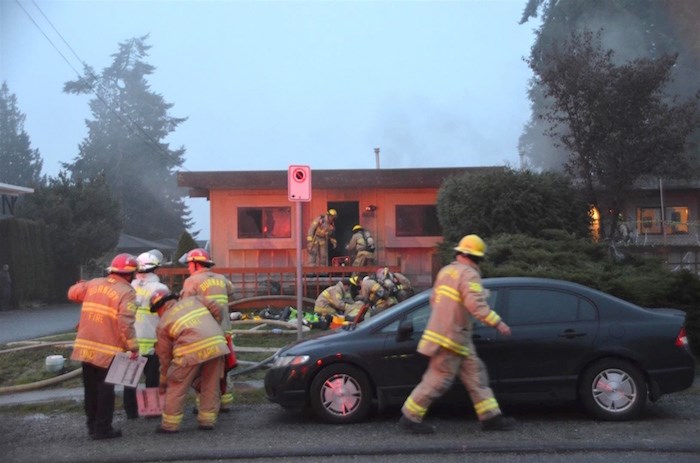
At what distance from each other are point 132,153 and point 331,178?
1616 inches

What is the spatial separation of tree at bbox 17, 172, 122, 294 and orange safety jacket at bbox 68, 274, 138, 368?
2538cm

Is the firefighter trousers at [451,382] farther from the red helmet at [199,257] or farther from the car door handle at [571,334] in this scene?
the red helmet at [199,257]

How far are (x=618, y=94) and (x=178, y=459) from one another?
1287cm

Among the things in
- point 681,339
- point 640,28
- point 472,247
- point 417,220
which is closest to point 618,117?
point 417,220

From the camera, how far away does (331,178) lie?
18.0m

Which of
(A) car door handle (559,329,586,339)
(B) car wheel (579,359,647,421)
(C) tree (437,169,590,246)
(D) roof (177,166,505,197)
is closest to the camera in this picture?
(B) car wheel (579,359,647,421)

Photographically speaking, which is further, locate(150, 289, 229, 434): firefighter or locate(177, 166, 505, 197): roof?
locate(177, 166, 505, 197): roof

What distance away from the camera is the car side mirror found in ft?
25.0

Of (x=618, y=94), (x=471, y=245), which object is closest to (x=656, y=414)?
(x=471, y=245)

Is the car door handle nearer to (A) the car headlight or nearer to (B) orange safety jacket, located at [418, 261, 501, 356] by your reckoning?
(B) orange safety jacket, located at [418, 261, 501, 356]

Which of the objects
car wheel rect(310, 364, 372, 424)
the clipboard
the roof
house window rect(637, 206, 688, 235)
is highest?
the roof

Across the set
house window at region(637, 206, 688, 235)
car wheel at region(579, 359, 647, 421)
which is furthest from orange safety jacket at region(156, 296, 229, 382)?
house window at region(637, 206, 688, 235)

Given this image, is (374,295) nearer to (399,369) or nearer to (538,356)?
(399,369)

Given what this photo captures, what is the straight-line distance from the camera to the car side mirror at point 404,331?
7.63 meters
